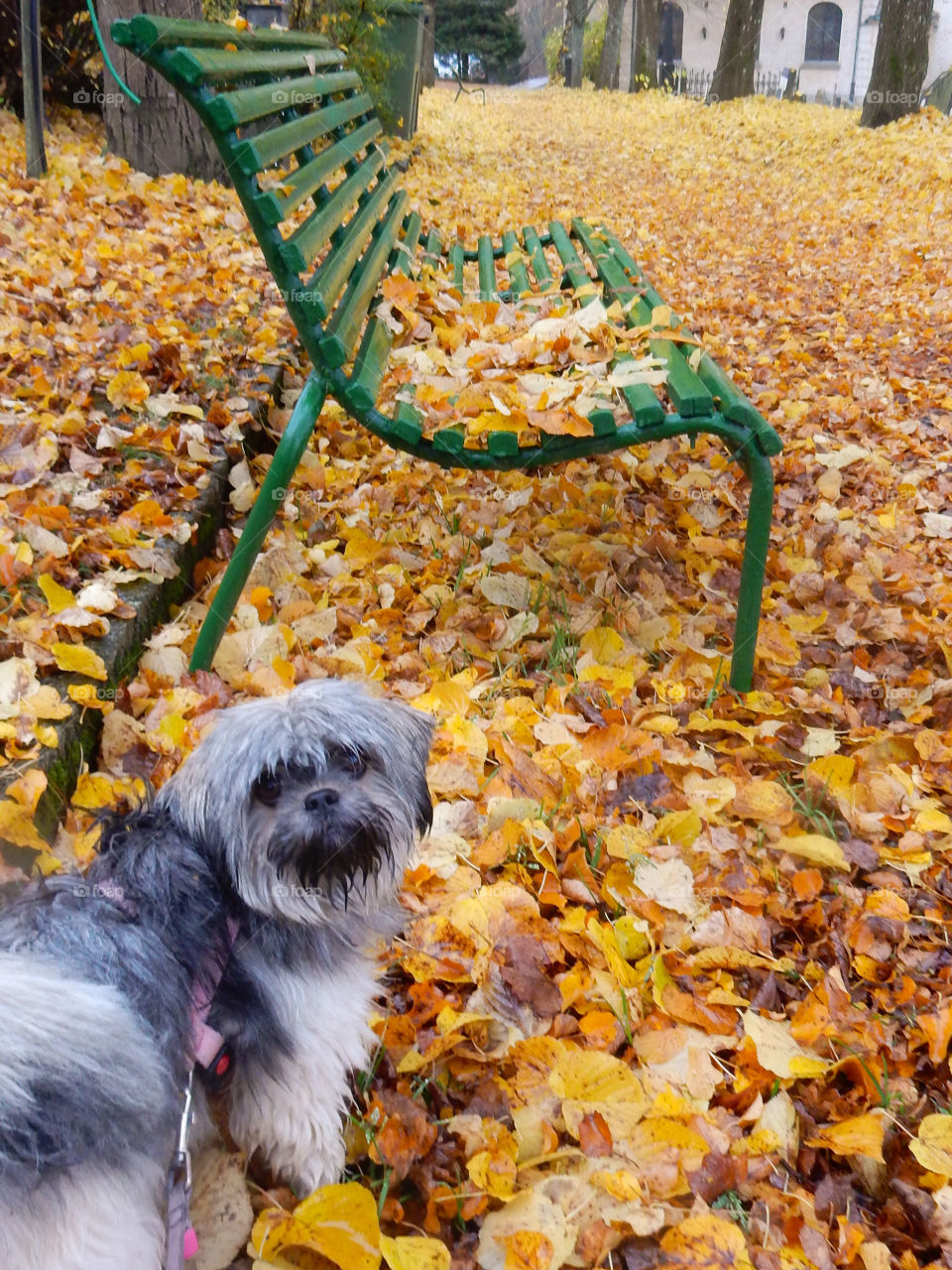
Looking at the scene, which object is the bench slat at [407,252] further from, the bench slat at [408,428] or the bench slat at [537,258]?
the bench slat at [408,428]

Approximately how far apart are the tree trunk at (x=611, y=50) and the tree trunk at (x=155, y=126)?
1651 centimetres

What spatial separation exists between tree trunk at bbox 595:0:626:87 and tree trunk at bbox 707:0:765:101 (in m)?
4.68

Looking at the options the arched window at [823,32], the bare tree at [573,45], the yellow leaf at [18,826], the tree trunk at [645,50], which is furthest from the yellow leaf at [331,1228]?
the tree trunk at [645,50]

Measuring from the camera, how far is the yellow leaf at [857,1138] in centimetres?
158

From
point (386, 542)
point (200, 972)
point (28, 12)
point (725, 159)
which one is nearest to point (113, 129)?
point (28, 12)

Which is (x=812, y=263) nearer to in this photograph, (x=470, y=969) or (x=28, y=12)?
(x=28, y=12)

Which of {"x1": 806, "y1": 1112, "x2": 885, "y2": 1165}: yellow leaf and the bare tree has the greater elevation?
the bare tree

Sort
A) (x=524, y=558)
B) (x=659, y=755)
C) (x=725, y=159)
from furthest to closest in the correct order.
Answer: (x=725, y=159), (x=524, y=558), (x=659, y=755)

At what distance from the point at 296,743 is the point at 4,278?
3.91 m

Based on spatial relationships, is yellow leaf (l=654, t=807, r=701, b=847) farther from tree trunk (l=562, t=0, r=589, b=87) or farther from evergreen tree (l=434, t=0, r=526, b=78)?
tree trunk (l=562, t=0, r=589, b=87)

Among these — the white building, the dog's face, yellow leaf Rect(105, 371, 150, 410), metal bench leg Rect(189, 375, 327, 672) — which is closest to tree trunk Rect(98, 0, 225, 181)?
yellow leaf Rect(105, 371, 150, 410)

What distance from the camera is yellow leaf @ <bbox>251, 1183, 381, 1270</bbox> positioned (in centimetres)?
145

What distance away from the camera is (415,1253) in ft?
4.72

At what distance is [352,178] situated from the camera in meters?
3.66
